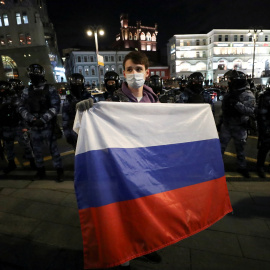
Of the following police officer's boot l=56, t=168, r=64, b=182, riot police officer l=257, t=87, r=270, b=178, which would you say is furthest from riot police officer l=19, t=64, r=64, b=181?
riot police officer l=257, t=87, r=270, b=178

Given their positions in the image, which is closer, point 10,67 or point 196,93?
point 196,93

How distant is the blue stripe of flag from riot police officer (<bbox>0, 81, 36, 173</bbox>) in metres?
3.90

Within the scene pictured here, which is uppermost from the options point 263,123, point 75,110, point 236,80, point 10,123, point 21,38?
point 21,38

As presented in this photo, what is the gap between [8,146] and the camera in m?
4.98

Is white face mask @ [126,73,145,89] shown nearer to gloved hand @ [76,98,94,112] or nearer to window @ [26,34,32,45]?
gloved hand @ [76,98,94,112]

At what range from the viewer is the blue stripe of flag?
68.4 inches

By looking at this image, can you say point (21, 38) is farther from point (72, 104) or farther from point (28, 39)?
point (72, 104)

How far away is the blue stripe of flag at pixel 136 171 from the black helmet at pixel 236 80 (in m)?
2.61

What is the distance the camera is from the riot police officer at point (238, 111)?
4.03m

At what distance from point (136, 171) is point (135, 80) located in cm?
99

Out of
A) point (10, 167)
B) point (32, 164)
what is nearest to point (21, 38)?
point (10, 167)

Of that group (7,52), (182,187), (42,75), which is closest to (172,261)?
(182,187)

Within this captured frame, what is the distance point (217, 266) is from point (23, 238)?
242 centimetres

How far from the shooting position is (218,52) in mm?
65625
